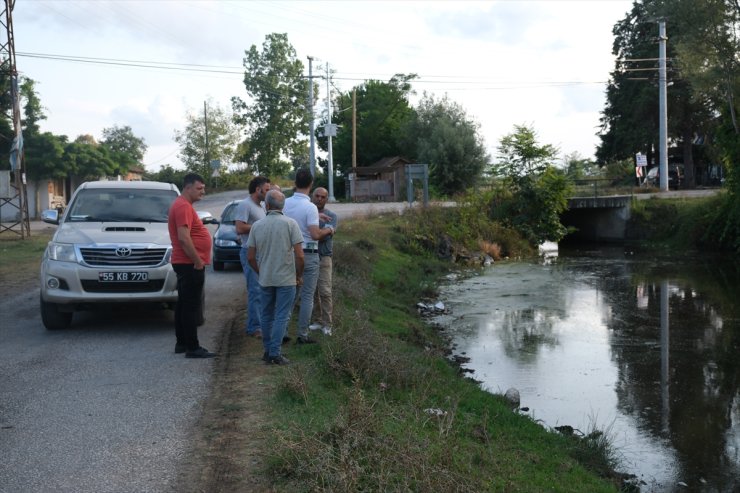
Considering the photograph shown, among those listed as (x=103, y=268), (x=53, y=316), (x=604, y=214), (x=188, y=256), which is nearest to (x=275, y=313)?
(x=188, y=256)

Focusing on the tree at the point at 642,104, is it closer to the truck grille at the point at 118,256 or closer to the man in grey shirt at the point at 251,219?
the man in grey shirt at the point at 251,219

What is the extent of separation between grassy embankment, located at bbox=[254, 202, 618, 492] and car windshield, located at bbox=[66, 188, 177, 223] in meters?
3.15

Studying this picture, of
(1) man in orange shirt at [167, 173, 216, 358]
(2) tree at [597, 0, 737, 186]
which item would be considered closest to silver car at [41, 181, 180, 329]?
(1) man in orange shirt at [167, 173, 216, 358]

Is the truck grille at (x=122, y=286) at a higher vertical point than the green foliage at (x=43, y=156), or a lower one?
lower

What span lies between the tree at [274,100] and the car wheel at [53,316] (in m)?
62.4

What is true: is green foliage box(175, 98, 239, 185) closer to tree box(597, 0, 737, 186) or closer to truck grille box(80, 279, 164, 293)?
tree box(597, 0, 737, 186)

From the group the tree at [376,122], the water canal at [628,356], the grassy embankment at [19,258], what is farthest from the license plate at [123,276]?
the tree at [376,122]

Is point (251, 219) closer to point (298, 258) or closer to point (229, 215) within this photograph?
point (298, 258)

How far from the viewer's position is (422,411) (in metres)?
7.45

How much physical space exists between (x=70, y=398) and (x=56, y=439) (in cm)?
124

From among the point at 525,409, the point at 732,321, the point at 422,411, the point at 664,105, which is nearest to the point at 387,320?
the point at 525,409

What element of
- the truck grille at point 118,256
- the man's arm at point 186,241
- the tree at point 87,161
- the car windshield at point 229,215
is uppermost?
the tree at point 87,161

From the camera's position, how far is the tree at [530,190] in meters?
34.8

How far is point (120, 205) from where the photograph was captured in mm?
11383
